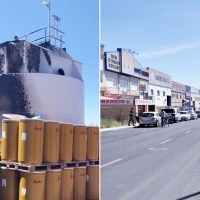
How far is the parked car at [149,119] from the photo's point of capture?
21312mm

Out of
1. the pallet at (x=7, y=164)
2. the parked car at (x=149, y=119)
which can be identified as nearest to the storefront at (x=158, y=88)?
the parked car at (x=149, y=119)

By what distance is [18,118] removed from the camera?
2840mm

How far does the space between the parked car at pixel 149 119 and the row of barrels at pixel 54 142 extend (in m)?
18.8

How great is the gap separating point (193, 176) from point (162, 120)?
51.5 feet

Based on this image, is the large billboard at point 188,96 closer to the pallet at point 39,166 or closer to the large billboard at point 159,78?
the large billboard at point 159,78

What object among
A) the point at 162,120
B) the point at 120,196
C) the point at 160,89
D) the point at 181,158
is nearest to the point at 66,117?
the point at 120,196

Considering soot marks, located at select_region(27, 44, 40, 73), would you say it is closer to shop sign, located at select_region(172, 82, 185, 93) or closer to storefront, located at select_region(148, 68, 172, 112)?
storefront, located at select_region(148, 68, 172, 112)

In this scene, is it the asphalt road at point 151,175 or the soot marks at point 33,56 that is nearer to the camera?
the soot marks at point 33,56

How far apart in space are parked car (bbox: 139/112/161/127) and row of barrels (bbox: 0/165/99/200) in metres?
18.7

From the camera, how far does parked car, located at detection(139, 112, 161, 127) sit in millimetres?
21312

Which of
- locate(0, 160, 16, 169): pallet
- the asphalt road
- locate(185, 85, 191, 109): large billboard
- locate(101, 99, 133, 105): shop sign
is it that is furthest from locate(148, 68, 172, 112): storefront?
locate(0, 160, 16, 169): pallet

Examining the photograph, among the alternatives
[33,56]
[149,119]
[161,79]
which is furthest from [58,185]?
[161,79]

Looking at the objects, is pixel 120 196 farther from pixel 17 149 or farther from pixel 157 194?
pixel 17 149

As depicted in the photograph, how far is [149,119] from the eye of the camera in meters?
21.5
